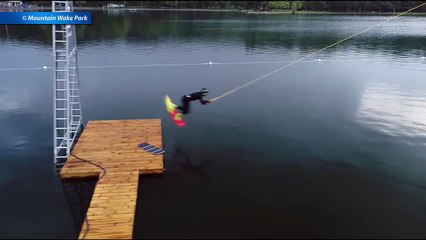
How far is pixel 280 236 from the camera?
1217 cm

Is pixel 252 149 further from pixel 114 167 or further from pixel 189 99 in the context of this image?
pixel 114 167

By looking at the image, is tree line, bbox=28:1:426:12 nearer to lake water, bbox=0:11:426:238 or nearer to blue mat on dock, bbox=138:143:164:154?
lake water, bbox=0:11:426:238

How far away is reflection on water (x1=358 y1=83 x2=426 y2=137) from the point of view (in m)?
22.2

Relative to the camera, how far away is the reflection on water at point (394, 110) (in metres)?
22.2

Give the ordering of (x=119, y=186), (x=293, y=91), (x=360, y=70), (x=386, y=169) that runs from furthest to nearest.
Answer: (x=360, y=70) → (x=293, y=91) → (x=386, y=169) → (x=119, y=186)

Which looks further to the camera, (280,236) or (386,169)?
(386,169)

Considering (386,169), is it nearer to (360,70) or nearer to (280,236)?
(280,236)

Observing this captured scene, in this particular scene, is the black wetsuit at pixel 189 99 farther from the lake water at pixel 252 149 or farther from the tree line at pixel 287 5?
the tree line at pixel 287 5

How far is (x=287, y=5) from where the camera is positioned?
164 metres

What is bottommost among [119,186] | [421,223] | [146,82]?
[421,223]

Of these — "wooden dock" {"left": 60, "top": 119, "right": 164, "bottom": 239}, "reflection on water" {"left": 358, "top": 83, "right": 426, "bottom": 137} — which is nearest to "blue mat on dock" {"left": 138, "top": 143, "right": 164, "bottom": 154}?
"wooden dock" {"left": 60, "top": 119, "right": 164, "bottom": 239}

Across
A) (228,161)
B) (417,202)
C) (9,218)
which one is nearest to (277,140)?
(228,161)

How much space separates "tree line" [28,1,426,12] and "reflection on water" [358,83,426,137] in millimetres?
135748

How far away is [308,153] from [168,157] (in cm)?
745
